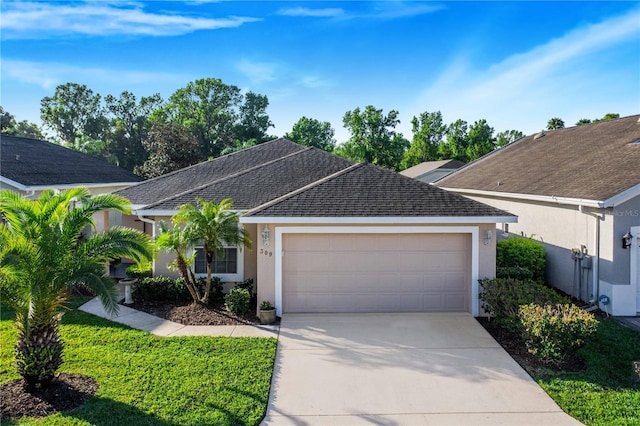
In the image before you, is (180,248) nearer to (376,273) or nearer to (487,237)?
(376,273)

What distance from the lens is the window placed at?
1166 centimetres

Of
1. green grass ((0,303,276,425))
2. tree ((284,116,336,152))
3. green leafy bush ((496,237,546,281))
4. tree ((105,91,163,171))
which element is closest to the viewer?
green grass ((0,303,276,425))

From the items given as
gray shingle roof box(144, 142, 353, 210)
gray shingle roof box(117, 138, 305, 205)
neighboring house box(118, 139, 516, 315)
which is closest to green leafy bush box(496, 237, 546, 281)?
neighboring house box(118, 139, 516, 315)

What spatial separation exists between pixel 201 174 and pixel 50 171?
8170mm

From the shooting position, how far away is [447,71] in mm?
16766

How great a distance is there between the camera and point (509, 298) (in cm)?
867

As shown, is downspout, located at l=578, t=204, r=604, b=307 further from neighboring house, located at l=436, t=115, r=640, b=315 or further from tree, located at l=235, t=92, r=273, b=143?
tree, located at l=235, t=92, r=273, b=143

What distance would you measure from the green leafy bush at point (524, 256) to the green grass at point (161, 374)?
8096 millimetres

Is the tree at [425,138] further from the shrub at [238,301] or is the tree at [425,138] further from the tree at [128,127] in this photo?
the shrub at [238,301]

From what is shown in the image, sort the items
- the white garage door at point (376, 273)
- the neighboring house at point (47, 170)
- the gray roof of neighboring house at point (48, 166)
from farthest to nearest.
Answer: the gray roof of neighboring house at point (48, 166) < the neighboring house at point (47, 170) < the white garage door at point (376, 273)

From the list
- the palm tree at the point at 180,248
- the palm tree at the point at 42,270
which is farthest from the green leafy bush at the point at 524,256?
the palm tree at the point at 42,270

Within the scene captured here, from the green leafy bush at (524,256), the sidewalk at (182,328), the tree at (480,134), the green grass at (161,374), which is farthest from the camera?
the tree at (480,134)

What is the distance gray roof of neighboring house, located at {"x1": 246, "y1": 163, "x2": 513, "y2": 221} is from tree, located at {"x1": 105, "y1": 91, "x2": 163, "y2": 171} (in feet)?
136

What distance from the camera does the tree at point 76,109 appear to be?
53062 mm
